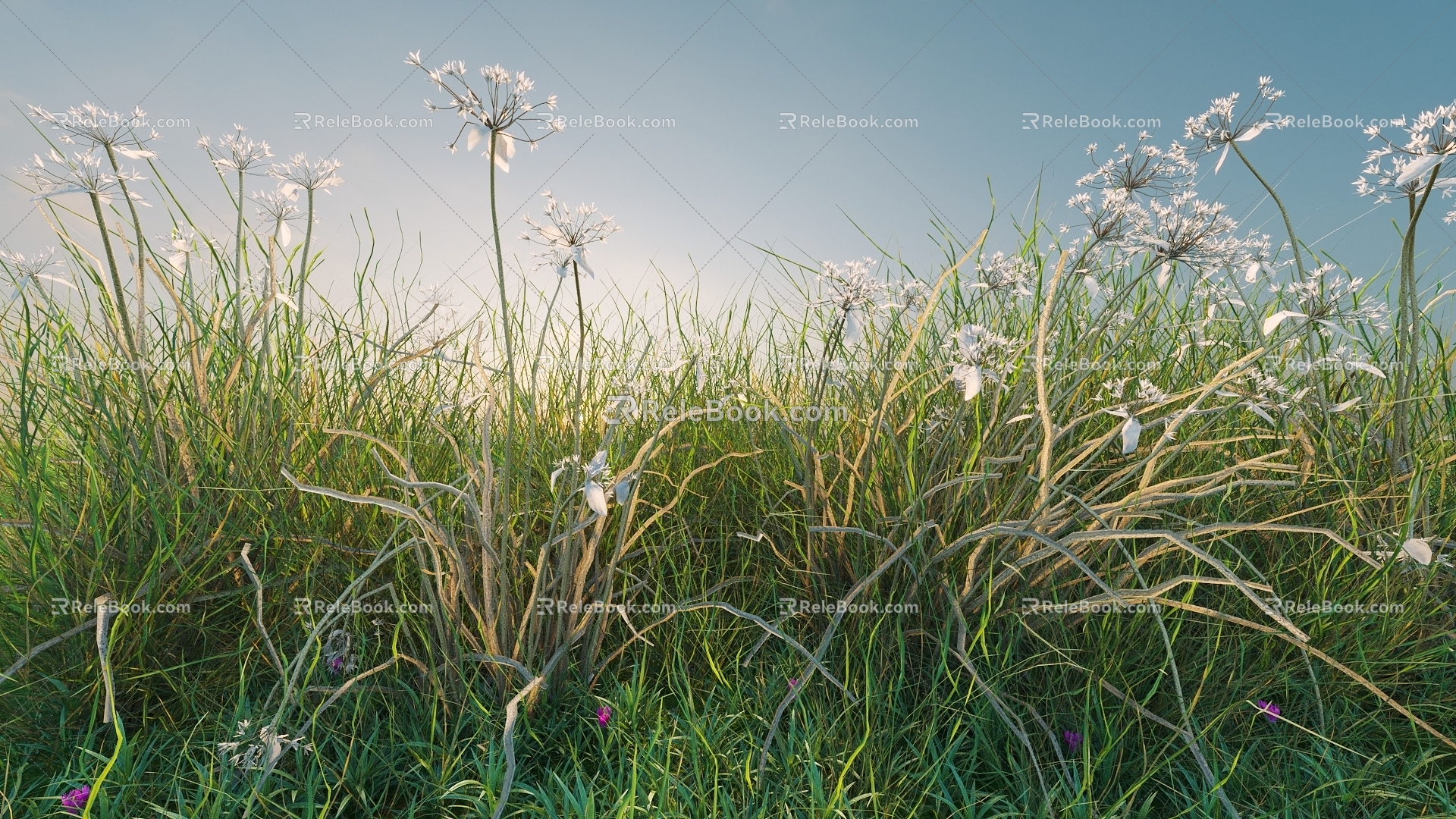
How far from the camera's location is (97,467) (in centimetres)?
230

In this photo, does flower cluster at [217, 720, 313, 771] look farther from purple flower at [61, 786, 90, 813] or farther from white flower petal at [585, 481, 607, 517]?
white flower petal at [585, 481, 607, 517]

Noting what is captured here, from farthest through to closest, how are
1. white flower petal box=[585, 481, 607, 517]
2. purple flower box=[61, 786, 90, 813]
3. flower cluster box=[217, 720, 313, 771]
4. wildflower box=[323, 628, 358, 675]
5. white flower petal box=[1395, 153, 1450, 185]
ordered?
wildflower box=[323, 628, 358, 675]
white flower petal box=[1395, 153, 1450, 185]
purple flower box=[61, 786, 90, 813]
flower cluster box=[217, 720, 313, 771]
white flower petal box=[585, 481, 607, 517]

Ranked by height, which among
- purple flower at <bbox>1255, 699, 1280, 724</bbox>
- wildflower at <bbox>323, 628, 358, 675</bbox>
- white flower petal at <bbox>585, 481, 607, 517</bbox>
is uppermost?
white flower petal at <bbox>585, 481, 607, 517</bbox>

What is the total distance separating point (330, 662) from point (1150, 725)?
7.01ft

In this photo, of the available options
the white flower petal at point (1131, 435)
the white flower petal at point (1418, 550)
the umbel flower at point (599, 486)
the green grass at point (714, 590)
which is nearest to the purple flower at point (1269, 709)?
the green grass at point (714, 590)

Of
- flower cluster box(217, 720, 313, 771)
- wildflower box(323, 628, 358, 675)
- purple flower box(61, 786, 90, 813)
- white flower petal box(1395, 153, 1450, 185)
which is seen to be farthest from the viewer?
wildflower box(323, 628, 358, 675)

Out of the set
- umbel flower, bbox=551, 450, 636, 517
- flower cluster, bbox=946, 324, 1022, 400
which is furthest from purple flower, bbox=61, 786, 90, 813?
flower cluster, bbox=946, 324, 1022, 400

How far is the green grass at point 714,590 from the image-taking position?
1812 millimetres

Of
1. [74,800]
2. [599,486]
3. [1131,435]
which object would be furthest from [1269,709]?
[74,800]

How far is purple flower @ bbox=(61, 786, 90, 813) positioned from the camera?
175cm

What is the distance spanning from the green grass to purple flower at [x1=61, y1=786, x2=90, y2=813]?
0.06m

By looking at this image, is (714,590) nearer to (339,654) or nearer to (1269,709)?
(339,654)

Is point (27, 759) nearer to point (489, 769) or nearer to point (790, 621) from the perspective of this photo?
point (489, 769)

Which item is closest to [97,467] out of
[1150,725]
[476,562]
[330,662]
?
[330,662]
